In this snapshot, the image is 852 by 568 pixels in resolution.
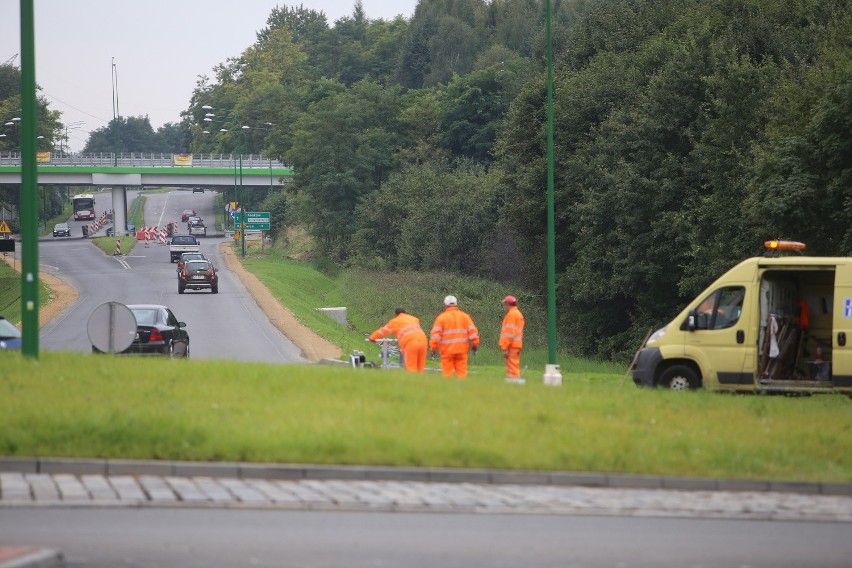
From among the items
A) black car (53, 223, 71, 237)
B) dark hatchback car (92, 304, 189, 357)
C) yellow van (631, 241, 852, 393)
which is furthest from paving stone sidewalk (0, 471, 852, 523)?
black car (53, 223, 71, 237)

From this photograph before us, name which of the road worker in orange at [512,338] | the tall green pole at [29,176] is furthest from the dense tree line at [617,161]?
the tall green pole at [29,176]

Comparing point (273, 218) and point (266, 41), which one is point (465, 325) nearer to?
point (273, 218)

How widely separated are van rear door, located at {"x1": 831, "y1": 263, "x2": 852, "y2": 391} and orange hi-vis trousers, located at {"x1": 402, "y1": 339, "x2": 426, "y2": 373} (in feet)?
22.1

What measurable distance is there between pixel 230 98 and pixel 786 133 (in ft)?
453

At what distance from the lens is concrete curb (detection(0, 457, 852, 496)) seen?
38.0 feet

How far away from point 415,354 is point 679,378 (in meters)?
4.71

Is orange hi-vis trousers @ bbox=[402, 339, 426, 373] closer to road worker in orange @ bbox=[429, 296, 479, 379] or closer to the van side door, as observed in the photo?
road worker in orange @ bbox=[429, 296, 479, 379]

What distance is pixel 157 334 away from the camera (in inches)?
1061

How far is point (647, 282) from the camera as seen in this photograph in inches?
1746

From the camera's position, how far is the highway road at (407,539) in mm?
8617

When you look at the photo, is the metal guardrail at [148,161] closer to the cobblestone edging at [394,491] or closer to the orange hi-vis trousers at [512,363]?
the orange hi-vis trousers at [512,363]

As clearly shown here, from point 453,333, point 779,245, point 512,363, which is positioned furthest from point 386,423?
point 779,245

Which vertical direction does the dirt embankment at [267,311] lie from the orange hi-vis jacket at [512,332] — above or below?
below

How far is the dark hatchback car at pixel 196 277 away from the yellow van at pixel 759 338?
39235 millimetres
